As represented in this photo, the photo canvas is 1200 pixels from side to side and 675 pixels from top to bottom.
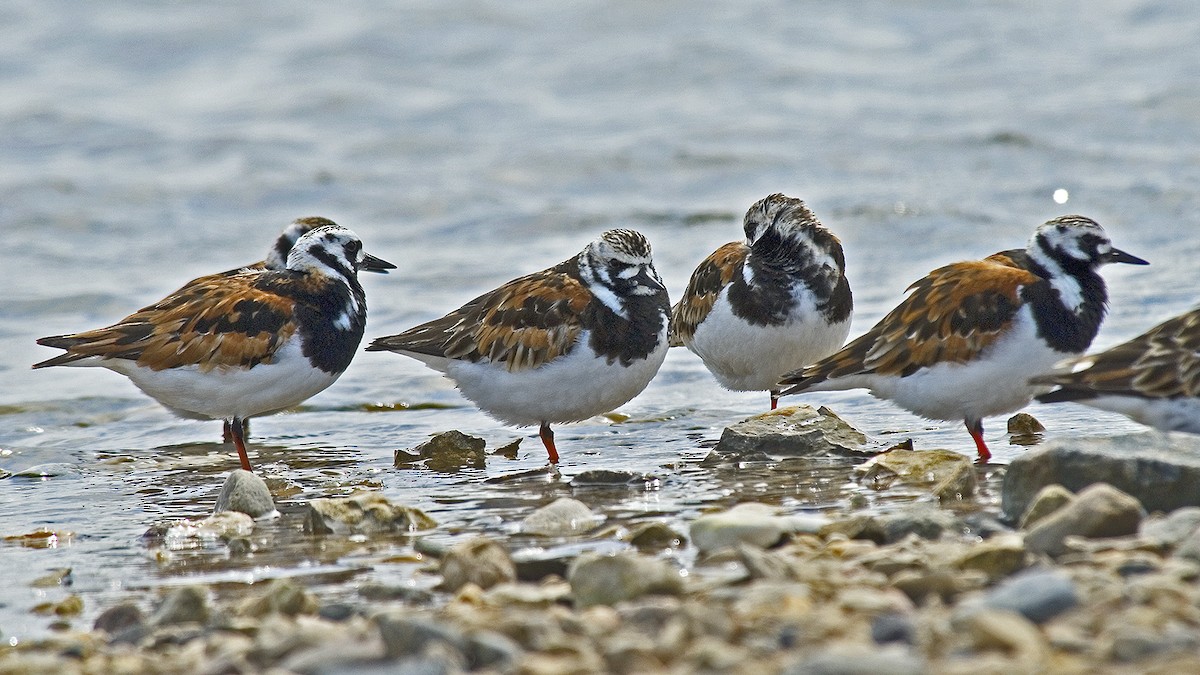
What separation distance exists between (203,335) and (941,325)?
3.21 m

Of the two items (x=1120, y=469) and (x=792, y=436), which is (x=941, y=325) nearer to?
(x=792, y=436)

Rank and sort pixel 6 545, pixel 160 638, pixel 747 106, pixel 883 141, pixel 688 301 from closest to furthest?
pixel 160 638, pixel 6 545, pixel 688 301, pixel 883 141, pixel 747 106

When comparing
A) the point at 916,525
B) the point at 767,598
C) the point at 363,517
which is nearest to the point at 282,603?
the point at 363,517

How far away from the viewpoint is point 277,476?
6645 millimetres

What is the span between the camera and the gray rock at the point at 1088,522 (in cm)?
398

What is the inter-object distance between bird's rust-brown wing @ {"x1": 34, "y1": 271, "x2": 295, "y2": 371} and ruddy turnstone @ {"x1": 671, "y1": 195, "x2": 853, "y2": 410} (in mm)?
2027

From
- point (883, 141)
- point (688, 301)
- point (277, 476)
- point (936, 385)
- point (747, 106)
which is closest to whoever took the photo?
point (936, 385)

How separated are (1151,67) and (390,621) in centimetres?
1385

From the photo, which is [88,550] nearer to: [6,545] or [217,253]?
[6,545]

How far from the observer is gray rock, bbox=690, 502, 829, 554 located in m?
4.38

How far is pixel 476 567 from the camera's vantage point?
165 inches

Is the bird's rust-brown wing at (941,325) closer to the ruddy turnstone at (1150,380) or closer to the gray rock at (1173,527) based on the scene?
the ruddy turnstone at (1150,380)

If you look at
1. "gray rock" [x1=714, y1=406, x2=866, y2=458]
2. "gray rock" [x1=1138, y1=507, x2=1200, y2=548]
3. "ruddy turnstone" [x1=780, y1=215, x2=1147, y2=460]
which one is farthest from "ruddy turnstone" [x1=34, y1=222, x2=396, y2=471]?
"gray rock" [x1=1138, y1=507, x2=1200, y2=548]

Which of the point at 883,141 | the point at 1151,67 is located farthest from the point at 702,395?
the point at 1151,67
